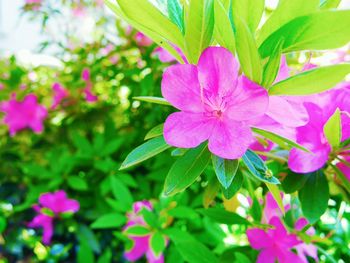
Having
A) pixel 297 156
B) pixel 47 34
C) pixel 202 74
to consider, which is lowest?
pixel 47 34

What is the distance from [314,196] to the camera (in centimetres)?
56

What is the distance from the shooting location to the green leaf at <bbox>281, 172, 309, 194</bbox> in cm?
58

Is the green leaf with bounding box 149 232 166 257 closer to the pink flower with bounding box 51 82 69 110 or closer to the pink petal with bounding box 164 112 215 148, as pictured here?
the pink petal with bounding box 164 112 215 148

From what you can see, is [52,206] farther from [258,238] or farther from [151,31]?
[151,31]

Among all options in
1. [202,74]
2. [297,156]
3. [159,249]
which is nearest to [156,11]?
[202,74]

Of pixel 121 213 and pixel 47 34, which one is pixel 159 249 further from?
pixel 47 34

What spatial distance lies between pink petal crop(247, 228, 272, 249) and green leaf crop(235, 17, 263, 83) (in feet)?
1.03

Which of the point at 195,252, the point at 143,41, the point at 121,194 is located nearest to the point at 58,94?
the point at 143,41

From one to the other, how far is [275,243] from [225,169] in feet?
0.87

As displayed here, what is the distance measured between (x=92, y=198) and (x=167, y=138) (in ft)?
2.89

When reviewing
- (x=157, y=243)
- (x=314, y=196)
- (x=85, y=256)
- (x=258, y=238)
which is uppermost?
(x=314, y=196)

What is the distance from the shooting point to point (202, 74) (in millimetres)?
426

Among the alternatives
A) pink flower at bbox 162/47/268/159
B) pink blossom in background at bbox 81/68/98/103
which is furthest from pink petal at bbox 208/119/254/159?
pink blossom in background at bbox 81/68/98/103

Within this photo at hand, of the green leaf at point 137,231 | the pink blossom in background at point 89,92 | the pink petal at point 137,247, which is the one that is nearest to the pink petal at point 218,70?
the green leaf at point 137,231
